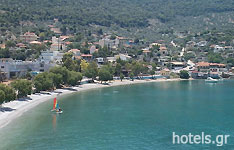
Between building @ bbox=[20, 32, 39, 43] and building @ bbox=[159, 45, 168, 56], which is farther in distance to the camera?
building @ bbox=[159, 45, 168, 56]

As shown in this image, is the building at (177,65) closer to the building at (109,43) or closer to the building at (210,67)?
the building at (210,67)

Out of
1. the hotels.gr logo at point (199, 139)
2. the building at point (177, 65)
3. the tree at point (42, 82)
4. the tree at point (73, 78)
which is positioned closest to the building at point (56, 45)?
the building at point (177, 65)

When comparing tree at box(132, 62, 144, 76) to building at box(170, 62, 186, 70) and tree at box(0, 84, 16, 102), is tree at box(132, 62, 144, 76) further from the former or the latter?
tree at box(0, 84, 16, 102)

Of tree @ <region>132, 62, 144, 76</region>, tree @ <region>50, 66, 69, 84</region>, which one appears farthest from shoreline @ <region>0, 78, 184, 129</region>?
tree @ <region>132, 62, 144, 76</region>

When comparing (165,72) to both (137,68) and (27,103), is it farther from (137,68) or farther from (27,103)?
(27,103)

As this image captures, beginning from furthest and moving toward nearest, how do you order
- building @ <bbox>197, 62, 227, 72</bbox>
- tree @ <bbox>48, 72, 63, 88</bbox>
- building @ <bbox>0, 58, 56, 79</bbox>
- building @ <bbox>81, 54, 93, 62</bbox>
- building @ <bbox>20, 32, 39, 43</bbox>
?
building @ <bbox>20, 32, 39, 43</bbox> < building @ <bbox>197, 62, 227, 72</bbox> < building @ <bbox>81, 54, 93, 62</bbox> < building @ <bbox>0, 58, 56, 79</bbox> < tree @ <bbox>48, 72, 63, 88</bbox>

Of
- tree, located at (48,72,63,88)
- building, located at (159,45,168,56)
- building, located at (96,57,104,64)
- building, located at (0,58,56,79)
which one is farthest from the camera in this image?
building, located at (159,45,168,56)

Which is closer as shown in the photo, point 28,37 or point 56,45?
point 56,45

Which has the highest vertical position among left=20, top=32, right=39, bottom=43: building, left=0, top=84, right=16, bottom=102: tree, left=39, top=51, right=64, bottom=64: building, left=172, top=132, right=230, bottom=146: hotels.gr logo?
left=20, top=32, right=39, bottom=43: building

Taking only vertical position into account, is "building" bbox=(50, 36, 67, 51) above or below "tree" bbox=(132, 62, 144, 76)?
above

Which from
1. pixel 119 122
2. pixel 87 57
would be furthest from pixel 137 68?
pixel 119 122
